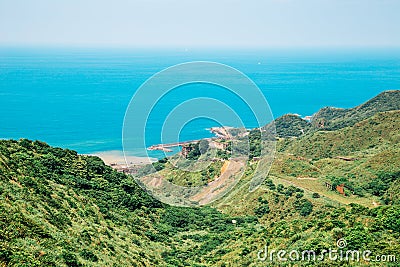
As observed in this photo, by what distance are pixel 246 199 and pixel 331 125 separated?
36.6m

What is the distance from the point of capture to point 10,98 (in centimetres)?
10538
